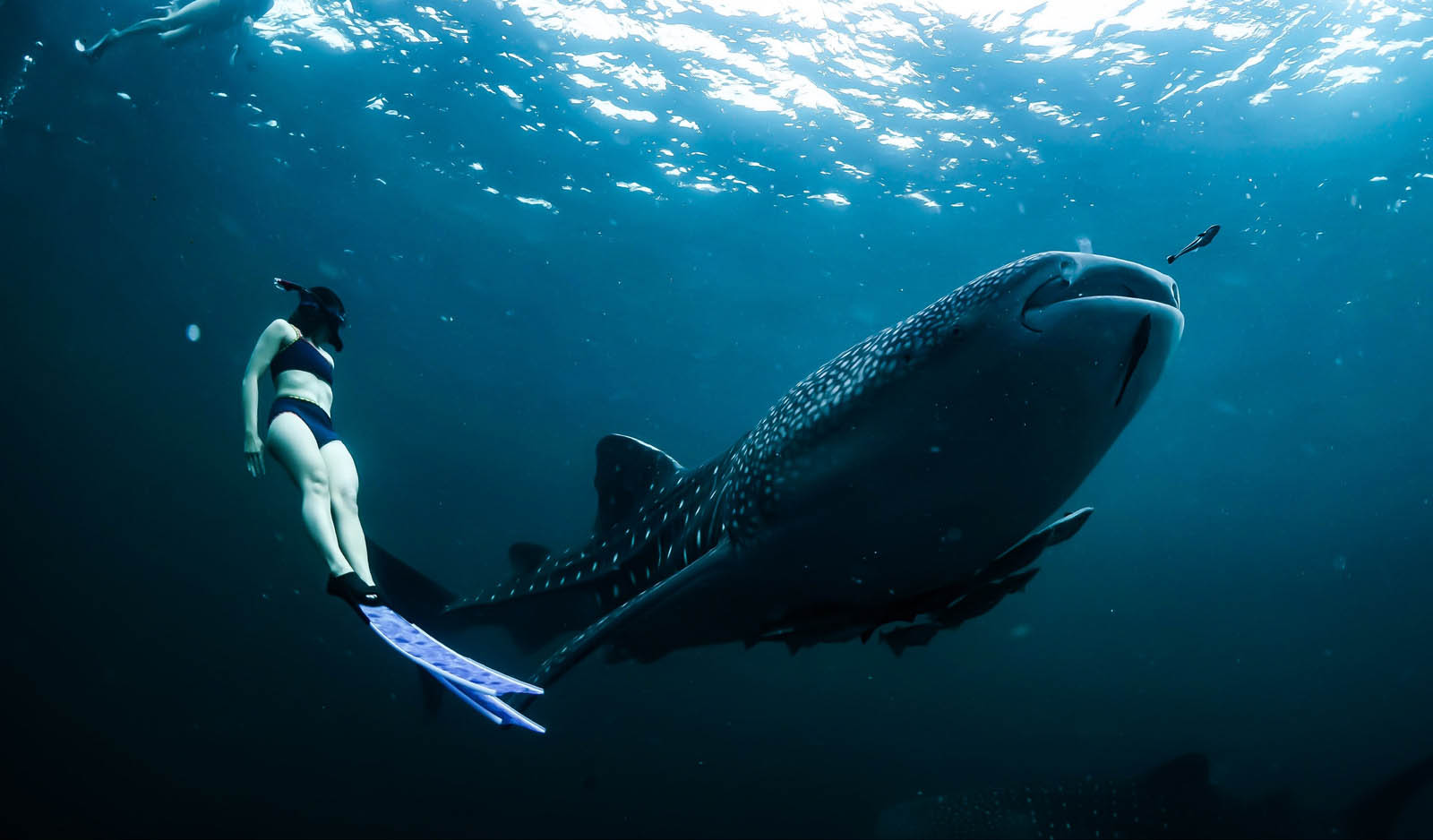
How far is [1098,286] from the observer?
91.0 inches

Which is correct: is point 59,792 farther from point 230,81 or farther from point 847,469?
point 847,469

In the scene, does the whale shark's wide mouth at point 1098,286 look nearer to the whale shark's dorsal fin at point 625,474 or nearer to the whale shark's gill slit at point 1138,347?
the whale shark's gill slit at point 1138,347

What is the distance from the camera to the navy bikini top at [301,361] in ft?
13.9

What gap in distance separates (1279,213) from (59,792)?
3194 cm

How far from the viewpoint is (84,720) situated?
18781mm

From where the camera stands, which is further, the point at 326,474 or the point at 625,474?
the point at 625,474

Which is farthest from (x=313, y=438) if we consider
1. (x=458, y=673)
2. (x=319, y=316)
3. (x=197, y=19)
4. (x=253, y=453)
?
(x=197, y=19)

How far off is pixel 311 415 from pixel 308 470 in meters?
0.60

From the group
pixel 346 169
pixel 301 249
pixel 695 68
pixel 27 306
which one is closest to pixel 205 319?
pixel 27 306

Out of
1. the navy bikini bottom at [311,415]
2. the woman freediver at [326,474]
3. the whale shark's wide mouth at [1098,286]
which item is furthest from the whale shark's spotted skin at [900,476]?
the navy bikini bottom at [311,415]

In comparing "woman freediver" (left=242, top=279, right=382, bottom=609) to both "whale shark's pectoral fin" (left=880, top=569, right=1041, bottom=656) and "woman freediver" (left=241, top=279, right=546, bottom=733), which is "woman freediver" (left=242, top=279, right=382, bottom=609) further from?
"whale shark's pectoral fin" (left=880, top=569, right=1041, bottom=656)

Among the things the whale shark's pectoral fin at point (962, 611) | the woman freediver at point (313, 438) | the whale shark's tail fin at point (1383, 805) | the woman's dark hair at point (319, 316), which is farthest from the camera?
the whale shark's tail fin at point (1383, 805)

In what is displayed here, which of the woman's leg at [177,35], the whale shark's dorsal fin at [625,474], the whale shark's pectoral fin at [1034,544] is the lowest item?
the whale shark's dorsal fin at [625,474]

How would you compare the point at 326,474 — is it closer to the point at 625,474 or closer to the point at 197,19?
the point at 625,474
